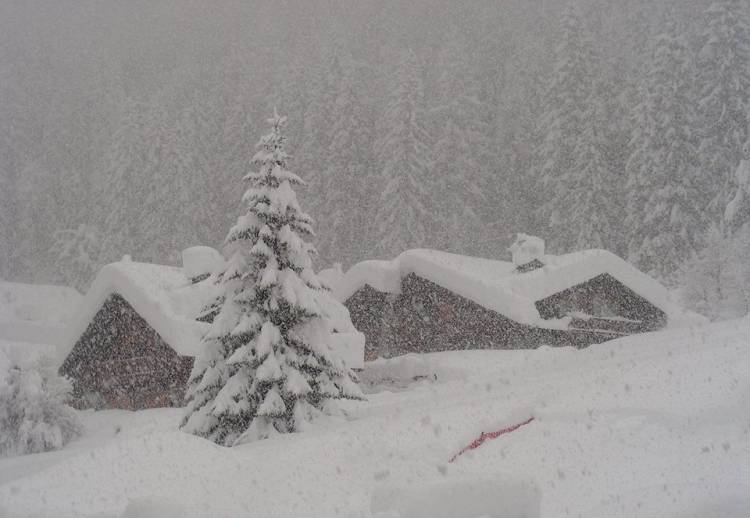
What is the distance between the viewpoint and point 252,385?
13.5m

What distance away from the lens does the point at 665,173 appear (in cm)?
3878

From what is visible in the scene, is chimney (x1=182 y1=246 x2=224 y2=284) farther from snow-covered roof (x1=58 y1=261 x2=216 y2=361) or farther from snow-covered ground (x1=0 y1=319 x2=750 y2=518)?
snow-covered ground (x1=0 y1=319 x2=750 y2=518)

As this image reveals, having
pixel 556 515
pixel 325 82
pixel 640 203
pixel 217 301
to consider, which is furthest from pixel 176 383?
pixel 325 82

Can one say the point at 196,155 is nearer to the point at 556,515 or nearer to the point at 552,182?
the point at 552,182

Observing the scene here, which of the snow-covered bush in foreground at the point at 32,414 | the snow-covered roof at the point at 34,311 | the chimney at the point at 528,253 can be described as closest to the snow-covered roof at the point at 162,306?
the snow-covered bush in foreground at the point at 32,414

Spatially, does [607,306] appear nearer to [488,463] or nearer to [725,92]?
[725,92]

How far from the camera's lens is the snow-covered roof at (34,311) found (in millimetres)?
40750

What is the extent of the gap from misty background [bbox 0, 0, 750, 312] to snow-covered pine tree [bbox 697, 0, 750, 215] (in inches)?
4.2

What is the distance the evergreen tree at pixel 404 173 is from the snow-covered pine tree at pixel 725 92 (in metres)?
15.8

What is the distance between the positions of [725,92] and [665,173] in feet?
17.9

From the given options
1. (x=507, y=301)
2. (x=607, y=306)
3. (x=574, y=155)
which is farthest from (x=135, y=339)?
(x=574, y=155)

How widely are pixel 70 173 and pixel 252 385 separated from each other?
2182 inches

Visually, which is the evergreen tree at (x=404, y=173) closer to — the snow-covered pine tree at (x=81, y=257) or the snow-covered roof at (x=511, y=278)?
the snow-covered roof at (x=511, y=278)

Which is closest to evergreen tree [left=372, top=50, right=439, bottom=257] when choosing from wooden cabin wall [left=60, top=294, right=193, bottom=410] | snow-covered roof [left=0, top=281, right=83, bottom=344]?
snow-covered roof [left=0, top=281, right=83, bottom=344]
